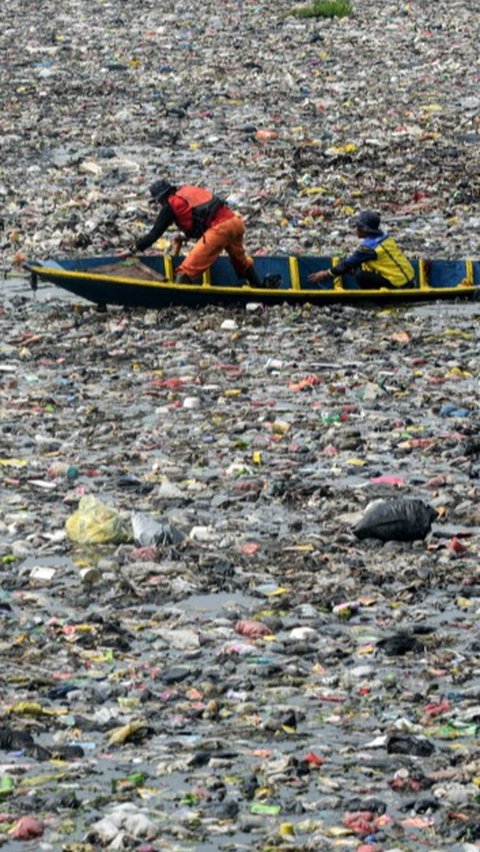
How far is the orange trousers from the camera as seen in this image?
14016mm

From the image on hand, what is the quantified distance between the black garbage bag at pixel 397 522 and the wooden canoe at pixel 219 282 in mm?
5454

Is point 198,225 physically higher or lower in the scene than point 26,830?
higher

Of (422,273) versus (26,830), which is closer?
(26,830)

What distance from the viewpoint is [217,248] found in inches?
555

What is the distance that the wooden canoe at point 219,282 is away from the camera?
45.5 feet

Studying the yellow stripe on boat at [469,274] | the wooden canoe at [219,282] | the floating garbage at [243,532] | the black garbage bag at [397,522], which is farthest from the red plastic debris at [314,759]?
the yellow stripe on boat at [469,274]

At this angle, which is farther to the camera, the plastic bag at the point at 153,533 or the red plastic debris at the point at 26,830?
the plastic bag at the point at 153,533

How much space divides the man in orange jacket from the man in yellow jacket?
674mm

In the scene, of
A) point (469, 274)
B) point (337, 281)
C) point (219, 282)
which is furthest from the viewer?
point (219, 282)

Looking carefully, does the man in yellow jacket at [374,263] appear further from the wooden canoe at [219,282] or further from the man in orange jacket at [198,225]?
the man in orange jacket at [198,225]

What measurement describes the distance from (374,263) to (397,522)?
5825 millimetres

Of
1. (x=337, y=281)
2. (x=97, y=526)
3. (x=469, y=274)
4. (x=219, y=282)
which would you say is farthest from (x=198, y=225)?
(x=97, y=526)

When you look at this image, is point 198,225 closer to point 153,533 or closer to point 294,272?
point 294,272

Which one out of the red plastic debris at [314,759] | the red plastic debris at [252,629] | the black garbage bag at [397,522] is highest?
the black garbage bag at [397,522]
